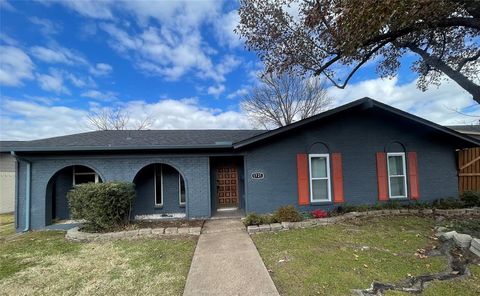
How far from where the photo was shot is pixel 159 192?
10.3 meters

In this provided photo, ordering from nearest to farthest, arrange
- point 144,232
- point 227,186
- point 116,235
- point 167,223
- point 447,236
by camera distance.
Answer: point 447,236 < point 116,235 < point 144,232 < point 167,223 < point 227,186

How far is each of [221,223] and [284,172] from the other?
2.95m

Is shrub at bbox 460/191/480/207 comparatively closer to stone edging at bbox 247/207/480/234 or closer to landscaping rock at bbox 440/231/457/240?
stone edging at bbox 247/207/480/234

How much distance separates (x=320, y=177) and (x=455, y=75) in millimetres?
5200

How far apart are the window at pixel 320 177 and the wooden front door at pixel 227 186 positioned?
129 inches

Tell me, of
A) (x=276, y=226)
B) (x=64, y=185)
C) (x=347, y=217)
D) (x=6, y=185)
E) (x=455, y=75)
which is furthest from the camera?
(x=6, y=185)

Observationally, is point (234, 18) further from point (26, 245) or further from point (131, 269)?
point (26, 245)

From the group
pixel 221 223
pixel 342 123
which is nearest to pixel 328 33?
pixel 342 123

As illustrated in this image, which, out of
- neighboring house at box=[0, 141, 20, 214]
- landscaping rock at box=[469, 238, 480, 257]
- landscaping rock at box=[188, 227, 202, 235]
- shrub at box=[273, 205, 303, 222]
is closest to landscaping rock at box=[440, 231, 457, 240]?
landscaping rock at box=[469, 238, 480, 257]

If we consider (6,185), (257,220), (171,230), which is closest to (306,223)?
(257,220)

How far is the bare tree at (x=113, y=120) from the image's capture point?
28016 mm

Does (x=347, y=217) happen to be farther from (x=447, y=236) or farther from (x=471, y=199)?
(x=471, y=199)

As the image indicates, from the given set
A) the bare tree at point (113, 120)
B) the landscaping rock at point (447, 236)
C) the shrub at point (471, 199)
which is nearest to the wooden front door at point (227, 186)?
the landscaping rock at point (447, 236)

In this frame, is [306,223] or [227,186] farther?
[227,186]
